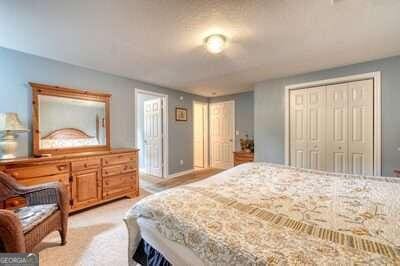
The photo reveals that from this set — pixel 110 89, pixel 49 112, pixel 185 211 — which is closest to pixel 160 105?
pixel 110 89

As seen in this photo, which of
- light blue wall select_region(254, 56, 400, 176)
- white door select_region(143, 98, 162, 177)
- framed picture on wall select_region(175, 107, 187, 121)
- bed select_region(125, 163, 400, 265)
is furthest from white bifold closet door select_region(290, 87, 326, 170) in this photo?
white door select_region(143, 98, 162, 177)

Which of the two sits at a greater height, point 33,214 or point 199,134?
point 199,134

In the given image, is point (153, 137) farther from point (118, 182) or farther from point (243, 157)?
point (243, 157)

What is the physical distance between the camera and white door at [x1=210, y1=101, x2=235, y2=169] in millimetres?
5804

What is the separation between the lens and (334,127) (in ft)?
11.4

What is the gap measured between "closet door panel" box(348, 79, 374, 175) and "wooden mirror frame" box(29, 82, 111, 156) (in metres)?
4.13

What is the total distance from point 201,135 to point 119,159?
3411 mm

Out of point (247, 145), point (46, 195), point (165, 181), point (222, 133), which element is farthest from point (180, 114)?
point (46, 195)

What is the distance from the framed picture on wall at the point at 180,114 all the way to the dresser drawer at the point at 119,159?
1.89 meters

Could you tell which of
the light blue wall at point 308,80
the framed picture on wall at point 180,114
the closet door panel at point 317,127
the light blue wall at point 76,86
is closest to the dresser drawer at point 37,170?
the light blue wall at point 76,86

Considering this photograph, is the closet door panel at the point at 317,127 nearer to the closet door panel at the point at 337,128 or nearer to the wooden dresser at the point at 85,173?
the closet door panel at the point at 337,128

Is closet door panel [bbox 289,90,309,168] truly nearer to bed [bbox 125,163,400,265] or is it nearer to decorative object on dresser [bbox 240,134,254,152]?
decorative object on dresser [bbox 240,134,254,152]

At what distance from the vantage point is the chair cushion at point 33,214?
1.61m

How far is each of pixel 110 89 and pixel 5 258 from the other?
2871mm
